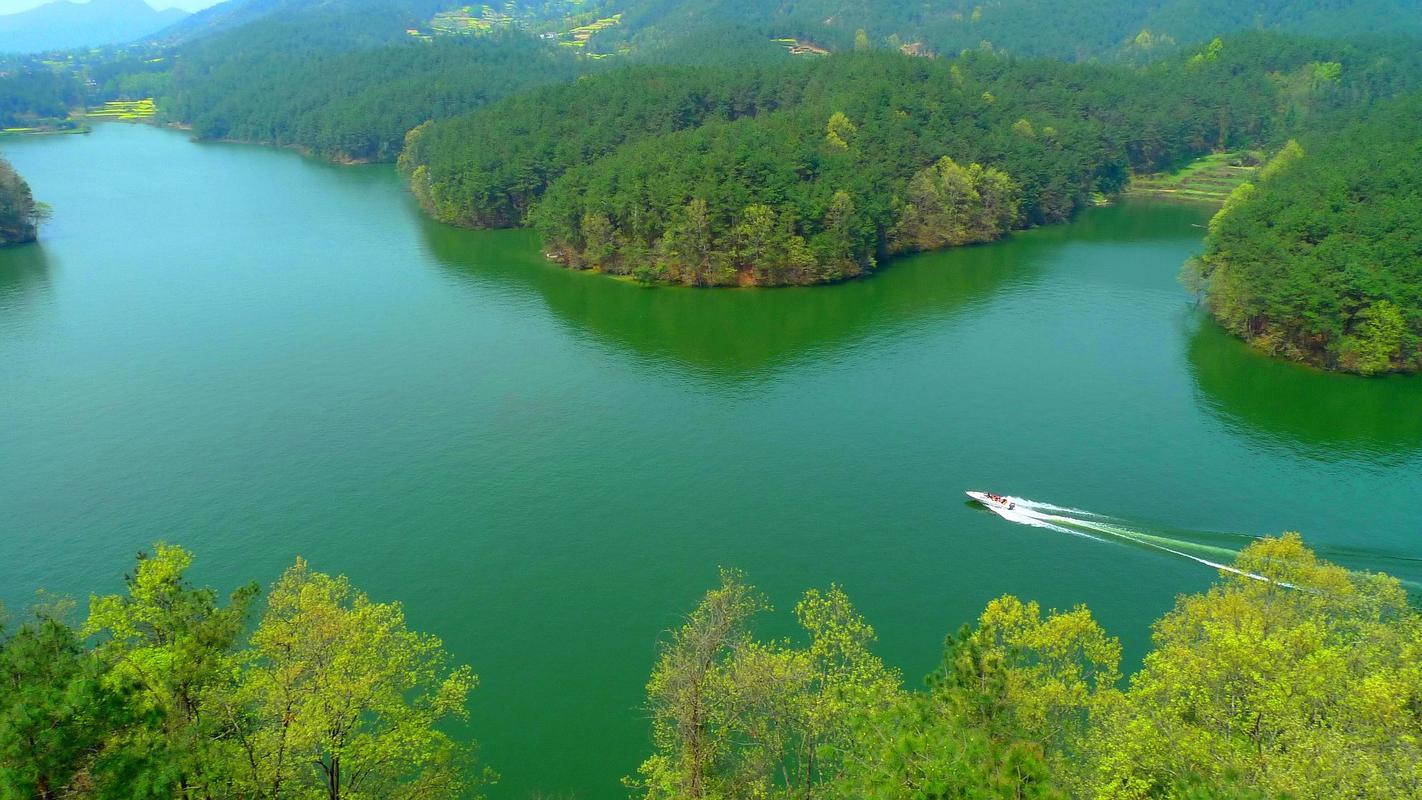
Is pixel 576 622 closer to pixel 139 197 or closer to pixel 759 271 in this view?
pixel 759 271

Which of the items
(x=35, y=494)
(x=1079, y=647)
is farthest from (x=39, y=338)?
(x=1079, y=647)

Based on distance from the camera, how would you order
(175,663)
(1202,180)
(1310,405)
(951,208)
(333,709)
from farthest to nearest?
(1202,180)
(951,208)
(1310,405)
(333,709)
(175,663)

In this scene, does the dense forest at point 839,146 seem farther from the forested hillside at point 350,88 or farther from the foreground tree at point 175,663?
the foreground tree at point 175,663

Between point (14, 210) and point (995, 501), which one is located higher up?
point (14, 210)

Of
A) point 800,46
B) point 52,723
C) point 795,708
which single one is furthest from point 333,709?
point 800,46

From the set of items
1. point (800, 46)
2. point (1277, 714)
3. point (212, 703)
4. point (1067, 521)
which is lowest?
point (1067, 521)

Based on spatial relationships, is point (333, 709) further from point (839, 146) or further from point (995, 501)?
point (839, 146)
